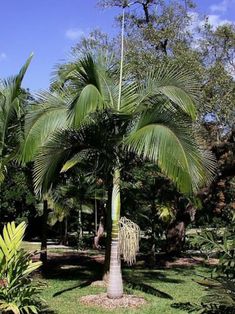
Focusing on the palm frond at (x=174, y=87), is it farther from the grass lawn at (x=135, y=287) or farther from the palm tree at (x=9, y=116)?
the grass lawn at (x=135, y=287)

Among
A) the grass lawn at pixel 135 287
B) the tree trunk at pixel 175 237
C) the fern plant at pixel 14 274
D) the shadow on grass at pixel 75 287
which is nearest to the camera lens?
the fern plant at pixel 14 274

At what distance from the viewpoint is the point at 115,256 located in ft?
33.7

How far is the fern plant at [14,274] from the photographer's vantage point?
266 inches

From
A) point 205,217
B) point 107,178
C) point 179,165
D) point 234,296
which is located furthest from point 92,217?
point 234,296

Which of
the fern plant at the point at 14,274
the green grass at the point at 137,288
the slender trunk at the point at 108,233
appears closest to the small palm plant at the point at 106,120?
the slender trunk at the point at 108,233

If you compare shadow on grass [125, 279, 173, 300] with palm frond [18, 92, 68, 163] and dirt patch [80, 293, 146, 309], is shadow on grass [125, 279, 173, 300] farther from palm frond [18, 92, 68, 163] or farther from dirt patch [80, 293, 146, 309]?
palm frond [18, 92, 68, 163]

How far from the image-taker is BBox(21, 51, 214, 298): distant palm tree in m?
9.67

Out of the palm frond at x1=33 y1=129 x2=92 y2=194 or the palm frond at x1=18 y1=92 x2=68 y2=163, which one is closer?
the palm frond at x1=18 y1=92 x2=68 y2=163

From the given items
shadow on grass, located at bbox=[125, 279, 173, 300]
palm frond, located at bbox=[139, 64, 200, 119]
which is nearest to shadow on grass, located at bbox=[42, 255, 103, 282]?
shadow on grass, located at bbox=[125, 279, 173, 300]

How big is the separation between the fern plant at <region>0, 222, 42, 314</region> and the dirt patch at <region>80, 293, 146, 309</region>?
3.04 meters

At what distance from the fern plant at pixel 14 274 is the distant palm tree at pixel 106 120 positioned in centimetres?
290

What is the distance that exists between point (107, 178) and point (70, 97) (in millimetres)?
1871

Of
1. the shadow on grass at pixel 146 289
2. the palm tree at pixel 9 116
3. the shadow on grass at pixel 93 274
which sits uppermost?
the palm tree at pixel 9 116

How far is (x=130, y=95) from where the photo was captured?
35.0ft
